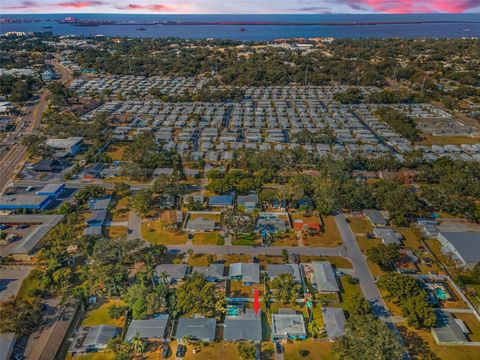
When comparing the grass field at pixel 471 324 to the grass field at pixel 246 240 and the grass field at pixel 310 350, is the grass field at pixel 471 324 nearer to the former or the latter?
the grass field at pixel 310 350

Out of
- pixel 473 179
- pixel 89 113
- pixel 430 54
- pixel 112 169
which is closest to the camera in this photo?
pixel 473 179

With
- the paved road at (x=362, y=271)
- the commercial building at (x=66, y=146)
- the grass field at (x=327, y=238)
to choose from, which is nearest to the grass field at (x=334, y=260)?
the paved road at (x=362, y=271)

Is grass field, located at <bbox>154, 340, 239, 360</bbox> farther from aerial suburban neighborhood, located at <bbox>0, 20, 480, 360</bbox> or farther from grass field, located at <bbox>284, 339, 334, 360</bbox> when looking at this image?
grass field, located at <bbox>284, 339, 334, 360</bbox>

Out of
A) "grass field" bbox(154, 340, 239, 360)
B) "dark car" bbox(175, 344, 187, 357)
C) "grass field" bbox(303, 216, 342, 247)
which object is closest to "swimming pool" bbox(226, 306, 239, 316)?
"grass field" bbox(154, 340, 239, 360)

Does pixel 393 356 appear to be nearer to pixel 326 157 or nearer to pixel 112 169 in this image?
pixel 326 157

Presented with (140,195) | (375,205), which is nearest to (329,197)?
(375,205)

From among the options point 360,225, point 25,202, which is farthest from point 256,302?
point 25,202
